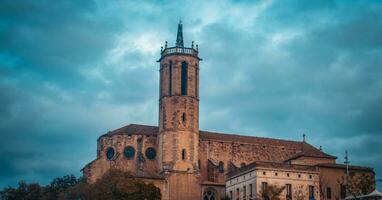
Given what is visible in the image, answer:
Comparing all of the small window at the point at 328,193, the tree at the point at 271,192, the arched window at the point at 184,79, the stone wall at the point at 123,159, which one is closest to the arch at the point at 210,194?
the stone wall at the point at 123,159

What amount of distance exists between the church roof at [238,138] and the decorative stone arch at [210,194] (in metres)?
8.11

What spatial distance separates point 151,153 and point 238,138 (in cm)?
1314

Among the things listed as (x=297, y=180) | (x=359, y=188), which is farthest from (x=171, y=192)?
(x=359, y=188)

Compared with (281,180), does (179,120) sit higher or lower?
higher

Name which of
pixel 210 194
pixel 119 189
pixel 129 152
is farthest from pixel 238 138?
pixel 119 189

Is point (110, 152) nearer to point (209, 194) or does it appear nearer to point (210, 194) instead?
point (209, 194)

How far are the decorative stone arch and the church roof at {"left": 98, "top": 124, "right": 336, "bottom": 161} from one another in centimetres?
811

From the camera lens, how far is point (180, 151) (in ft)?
269

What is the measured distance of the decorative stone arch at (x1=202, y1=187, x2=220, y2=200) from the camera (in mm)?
81625

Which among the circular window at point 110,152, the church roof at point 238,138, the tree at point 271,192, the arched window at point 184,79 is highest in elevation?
the arched window at point 184,79

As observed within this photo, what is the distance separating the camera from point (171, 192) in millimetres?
79562

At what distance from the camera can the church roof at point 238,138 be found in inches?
3339

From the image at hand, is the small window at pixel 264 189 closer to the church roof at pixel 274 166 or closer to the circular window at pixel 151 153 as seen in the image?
the church roof at pixel 274 166

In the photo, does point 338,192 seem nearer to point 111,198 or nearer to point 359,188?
point 359,188
